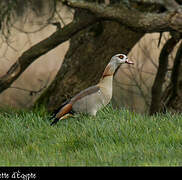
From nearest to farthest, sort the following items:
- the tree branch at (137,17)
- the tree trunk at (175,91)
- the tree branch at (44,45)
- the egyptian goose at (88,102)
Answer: the egyptian goose at (88,102)
the tree branch at (137,17)
the tree branch at (44,45)
the tree trunk at (175,91)

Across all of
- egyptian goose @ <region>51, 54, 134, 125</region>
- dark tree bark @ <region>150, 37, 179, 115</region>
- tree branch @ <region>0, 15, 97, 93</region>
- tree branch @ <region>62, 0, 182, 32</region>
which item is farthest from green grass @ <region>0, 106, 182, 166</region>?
dark tree bark @ <region>150, 37, 179, 115</region>

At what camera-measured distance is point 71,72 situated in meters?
10.2

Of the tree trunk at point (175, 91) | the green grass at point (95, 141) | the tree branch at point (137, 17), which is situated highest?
the tree branch at point (137, 17)

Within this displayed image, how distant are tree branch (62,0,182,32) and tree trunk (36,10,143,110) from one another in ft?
3.73

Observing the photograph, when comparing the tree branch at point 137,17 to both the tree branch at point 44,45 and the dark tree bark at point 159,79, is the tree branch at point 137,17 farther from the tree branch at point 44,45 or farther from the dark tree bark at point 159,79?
the dark tree bark at point 159,79

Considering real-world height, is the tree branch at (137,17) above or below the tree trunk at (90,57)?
above

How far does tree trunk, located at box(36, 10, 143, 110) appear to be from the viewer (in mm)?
10078

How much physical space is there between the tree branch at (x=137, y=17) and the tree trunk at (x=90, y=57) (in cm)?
114

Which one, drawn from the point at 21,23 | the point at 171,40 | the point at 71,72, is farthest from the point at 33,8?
the point at 171,40

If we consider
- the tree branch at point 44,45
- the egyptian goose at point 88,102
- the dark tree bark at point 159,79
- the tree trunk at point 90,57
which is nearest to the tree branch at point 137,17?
the tree branch at point 44,45

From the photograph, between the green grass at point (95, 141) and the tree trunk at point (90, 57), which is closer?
the green grass at point (95, 141)

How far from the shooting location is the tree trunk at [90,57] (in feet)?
33.1

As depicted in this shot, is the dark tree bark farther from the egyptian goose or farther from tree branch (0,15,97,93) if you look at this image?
the egyptian goose

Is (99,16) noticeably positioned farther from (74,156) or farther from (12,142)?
(74,156)
